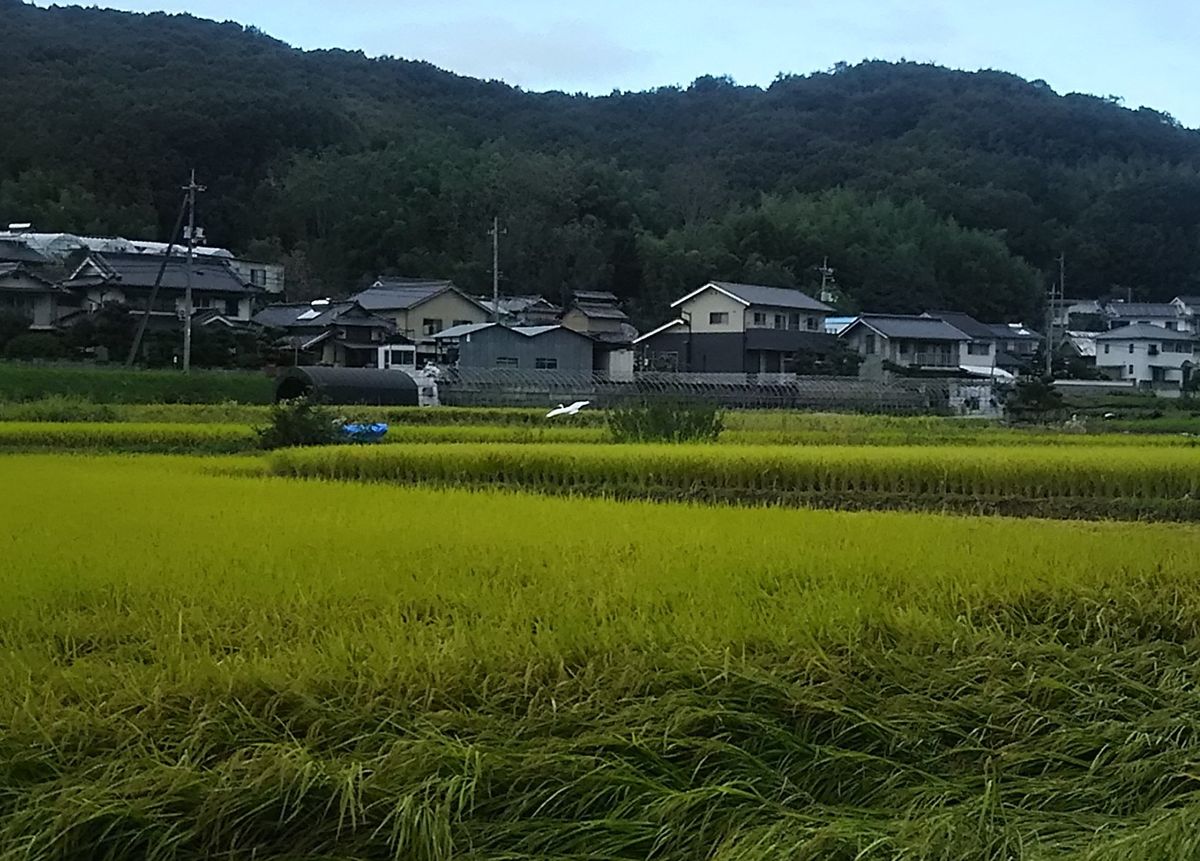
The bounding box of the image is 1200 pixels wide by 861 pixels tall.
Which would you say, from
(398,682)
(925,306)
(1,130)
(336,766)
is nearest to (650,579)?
(398,682)

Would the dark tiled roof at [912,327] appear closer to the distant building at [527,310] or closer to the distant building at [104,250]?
the distant building at [527,310]

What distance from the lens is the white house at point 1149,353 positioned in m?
47.3

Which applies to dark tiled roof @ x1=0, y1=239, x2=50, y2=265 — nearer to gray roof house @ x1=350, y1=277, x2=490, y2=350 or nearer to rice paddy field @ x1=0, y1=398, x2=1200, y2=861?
gray roof house @ x1=350, y1=277, x2=490, y2=350

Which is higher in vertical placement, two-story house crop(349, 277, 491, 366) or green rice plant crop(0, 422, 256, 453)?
two-story house crop(349, 277, 491, 366)

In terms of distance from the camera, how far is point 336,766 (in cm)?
345

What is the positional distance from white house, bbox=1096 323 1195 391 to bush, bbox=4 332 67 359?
3994 cm

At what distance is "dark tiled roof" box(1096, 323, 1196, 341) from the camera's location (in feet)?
155

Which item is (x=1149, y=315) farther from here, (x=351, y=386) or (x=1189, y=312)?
(x=351, y=386)

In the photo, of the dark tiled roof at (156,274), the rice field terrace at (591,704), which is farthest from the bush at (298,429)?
the dark tiled roof at (156,274)

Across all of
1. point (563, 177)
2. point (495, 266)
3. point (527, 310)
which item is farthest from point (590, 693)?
point (563, 177)

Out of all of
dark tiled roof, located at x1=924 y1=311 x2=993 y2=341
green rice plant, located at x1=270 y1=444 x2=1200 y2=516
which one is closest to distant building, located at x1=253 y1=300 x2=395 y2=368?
dark tiled roof, located at x1=924 y1=311 x2=993 y2=341

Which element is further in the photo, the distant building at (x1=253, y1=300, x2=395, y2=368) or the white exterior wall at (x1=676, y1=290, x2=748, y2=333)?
the white exterior wall at (x1=676, y1=290, x2=748, y2=333)

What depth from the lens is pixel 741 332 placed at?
39.3 meters

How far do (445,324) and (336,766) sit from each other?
133 feet
